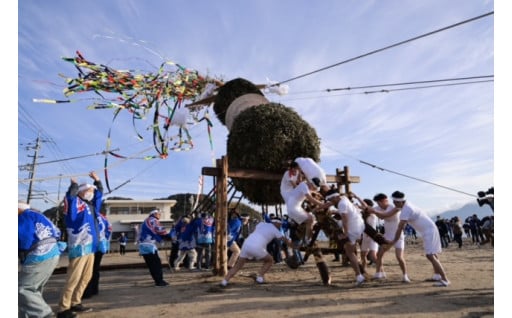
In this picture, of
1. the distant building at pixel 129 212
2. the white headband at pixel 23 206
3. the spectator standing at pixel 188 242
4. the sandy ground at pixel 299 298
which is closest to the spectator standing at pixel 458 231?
the sandy ground at pixel 299 298

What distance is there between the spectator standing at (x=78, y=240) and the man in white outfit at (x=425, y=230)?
5573 millimetres

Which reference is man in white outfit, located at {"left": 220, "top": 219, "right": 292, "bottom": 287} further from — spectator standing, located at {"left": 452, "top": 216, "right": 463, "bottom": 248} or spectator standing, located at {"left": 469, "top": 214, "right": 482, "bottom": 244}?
spectator standing, located at {"left": 469, "top": 214, "right": 482, "bottom": 244}

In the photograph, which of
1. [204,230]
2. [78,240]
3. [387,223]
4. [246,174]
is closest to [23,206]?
[78,240]

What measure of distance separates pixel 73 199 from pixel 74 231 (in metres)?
0.49

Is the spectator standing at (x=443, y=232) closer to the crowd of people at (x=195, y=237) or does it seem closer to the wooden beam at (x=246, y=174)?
the crowd of people at (x=195, y=237)

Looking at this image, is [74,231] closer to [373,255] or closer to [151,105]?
[151,105]

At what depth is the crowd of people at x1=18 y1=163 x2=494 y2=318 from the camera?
12.8ft

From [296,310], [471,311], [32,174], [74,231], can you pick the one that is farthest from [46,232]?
[32,174]

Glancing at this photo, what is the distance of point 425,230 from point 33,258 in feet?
20.8

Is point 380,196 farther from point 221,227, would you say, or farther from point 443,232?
point 443,232

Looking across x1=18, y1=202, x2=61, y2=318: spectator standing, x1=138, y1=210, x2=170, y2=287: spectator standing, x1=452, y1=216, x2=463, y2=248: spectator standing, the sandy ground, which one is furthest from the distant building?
x1=18, y1=202, x2=61, y2=318: spectator standing

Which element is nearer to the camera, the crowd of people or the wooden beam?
the crowd of people

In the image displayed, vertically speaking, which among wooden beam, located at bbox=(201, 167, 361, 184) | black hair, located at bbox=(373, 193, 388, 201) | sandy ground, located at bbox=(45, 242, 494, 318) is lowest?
sandy ground, located at bbox=(45, 242, 494, 318)

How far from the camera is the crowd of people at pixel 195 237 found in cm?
391
